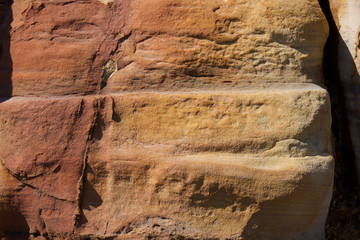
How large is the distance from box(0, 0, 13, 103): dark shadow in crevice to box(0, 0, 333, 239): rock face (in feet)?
0.04

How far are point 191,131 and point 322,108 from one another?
2.16 feet

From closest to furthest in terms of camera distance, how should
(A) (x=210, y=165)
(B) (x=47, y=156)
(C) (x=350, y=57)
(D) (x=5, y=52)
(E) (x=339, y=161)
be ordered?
(A) (x=210, y=165) < (B) (x=47, y=156) < (D) (x=5, y=52) < (C) (x=350, y=57) < (E) (x=339, y=161)

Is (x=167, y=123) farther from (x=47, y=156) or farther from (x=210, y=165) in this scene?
(x=47, y=156)

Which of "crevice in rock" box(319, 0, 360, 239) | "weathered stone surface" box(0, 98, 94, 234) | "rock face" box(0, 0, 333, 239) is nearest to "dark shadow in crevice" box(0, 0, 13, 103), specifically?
"rock face" box(0, 0, 333, 239)

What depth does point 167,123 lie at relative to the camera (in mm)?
1938

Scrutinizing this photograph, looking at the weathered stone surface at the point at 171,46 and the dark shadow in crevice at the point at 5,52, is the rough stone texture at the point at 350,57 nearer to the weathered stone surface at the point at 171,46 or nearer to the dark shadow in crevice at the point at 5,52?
the weathered stone surface at the point at 171,46

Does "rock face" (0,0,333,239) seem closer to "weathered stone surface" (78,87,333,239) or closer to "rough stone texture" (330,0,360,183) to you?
"weathered stone surface" (78,87,333,239)

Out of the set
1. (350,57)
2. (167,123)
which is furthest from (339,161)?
(167,123)

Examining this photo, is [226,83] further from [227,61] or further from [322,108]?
[322,108]

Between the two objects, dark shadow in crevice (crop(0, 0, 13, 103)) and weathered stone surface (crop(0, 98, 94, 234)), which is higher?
dark shadow in crevice (crop(0, 0, 13, 103))

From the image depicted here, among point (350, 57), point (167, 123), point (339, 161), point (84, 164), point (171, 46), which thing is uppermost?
point (171, 46)

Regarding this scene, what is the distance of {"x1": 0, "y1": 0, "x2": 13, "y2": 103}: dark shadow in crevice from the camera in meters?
2.10

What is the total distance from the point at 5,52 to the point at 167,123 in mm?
976

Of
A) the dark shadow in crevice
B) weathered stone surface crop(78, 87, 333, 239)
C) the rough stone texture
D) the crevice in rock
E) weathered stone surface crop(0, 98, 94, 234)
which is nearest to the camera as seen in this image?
weathered stone surface crop(78, 87, 333, 239)
